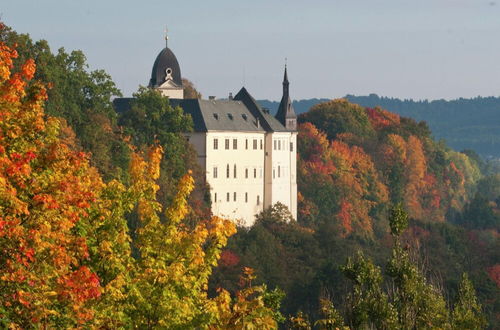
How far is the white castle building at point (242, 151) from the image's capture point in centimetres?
10381

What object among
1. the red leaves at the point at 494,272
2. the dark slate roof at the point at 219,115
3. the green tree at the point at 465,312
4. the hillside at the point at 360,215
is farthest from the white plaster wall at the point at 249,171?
the green tree at the point at 465,312

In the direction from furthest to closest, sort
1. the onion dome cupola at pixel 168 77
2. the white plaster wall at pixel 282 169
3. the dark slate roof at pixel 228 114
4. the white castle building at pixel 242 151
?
the onion dome cupola at pixel 168 77 → the white plaster wall at pixel 282 169 → the dark slate roof at pixel 228 114 → the white castle building at pixel 242 151

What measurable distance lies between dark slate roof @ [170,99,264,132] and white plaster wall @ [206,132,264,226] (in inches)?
20.2

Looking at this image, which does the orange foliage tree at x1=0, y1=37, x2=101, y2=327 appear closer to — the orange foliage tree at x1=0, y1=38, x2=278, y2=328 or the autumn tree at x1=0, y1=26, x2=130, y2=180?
the orange foliage tree at x1=0, y1=38, x2=278, y2=328

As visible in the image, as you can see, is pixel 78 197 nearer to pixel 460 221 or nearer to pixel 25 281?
pixel 25 281

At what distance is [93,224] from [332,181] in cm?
10494

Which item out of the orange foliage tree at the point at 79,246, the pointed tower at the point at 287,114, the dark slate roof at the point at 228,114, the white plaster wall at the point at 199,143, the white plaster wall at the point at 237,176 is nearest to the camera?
the orange foliage tree at the point at 79,246

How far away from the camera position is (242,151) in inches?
4227

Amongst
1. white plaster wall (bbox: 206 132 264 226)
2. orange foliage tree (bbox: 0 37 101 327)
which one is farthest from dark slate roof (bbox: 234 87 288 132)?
orange foliage tree (bbox: 0 37 101 327)

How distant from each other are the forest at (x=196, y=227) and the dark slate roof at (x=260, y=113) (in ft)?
22.3

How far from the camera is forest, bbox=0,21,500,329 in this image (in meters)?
25.0

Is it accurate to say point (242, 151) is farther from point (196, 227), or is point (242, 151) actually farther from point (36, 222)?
point (36, 222)

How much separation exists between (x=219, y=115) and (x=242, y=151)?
303 cm

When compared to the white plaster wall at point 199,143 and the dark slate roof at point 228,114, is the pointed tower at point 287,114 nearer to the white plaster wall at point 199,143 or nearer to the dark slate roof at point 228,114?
the dark slate roof at point 228,114
